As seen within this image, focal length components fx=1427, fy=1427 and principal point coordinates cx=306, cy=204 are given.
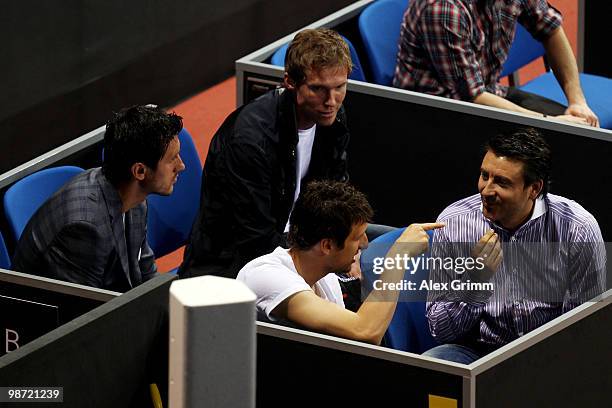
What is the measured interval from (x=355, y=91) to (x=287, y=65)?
607 mm

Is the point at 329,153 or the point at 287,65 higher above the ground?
the point at 287,65

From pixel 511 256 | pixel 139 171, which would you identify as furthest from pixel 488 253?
pixel 139 171

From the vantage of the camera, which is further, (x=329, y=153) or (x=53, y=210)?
(x=329, y=153)

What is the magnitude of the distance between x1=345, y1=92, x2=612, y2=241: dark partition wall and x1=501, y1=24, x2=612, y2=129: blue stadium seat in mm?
954

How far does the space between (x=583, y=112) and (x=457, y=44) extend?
23.9 inches

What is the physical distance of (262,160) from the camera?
4242 mm

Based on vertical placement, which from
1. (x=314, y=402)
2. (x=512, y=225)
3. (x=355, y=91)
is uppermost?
(x=355, y=91)

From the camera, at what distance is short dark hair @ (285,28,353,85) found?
425 centimetres

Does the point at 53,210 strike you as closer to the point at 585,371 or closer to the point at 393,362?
the point at 393,362

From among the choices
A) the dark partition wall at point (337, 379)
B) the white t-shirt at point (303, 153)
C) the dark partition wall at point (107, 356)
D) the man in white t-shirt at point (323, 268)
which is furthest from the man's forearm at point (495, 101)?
the dark partition wall at point (107, 356)

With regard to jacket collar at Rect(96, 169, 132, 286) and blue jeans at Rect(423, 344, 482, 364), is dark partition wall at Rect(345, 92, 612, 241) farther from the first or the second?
jacket collar at Rect(96, 169, 132, 286)

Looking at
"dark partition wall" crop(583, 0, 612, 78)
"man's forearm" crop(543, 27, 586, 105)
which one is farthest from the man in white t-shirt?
"dark partition wall" crop(583, 0, 612, 78)

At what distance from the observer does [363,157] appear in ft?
16.4

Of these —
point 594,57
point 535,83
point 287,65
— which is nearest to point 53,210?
point 287,65
